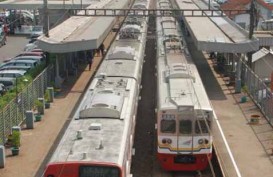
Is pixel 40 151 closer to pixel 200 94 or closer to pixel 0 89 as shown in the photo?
pixel 200 94

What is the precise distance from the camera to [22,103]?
22.2 meters

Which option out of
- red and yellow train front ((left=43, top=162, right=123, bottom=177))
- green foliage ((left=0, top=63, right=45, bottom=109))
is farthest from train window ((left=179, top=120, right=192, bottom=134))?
green foliage ((left=0, top=63, right=45, bottom=109))

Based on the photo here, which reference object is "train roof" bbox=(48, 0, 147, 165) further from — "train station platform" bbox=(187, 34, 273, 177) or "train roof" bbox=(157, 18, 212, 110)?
"train station platform" bbox=(187, 34, 273, 177)

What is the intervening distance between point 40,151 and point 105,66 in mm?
4225

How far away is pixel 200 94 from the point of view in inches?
699

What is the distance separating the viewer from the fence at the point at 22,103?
766 inches

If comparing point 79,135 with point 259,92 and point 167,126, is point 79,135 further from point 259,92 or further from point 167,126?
point 259,92

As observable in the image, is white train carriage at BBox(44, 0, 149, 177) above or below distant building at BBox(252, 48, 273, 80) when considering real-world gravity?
above

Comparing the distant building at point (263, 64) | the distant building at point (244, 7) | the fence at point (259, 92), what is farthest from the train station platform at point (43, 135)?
the distant building at point (244, 7)

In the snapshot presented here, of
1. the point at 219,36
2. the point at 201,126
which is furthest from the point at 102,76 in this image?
the point at 219,36

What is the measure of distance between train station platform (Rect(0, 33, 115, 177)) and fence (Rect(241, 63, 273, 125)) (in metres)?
8.55

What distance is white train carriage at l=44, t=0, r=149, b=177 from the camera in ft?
38.8

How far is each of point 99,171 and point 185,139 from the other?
208 inches

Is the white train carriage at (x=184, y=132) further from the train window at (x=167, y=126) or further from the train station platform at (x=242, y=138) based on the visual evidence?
the train station platform at (x=242, y=138)
